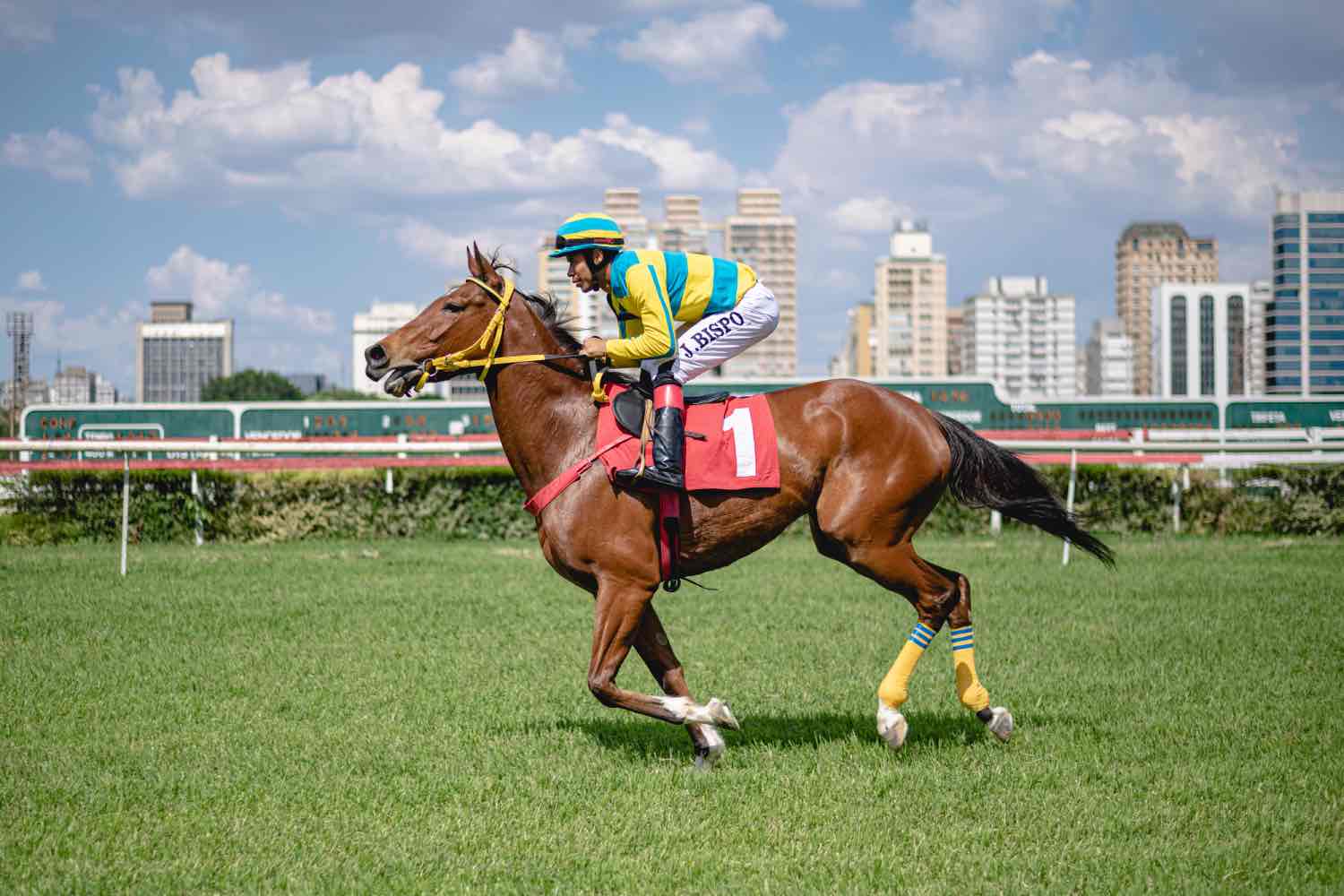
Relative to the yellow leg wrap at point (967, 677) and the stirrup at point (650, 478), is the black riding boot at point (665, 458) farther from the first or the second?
the yellow leg wrap at point (967, 677)

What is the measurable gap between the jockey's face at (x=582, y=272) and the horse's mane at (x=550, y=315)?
0.26 meters

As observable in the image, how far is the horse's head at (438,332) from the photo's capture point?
5.82 metres

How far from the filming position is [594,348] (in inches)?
230

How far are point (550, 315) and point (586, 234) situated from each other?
57cm

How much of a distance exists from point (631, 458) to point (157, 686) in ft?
11.0

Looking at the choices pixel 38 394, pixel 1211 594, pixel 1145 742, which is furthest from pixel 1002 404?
pixel 38 394

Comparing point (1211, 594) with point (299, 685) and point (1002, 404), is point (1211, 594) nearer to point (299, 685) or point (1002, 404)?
point (299, 685)

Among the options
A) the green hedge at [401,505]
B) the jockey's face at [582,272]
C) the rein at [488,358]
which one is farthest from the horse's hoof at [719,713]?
the green hedge at [401,505]

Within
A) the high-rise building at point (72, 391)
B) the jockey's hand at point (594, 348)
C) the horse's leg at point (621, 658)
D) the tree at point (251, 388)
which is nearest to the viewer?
the horse's leg at point (621, 658)

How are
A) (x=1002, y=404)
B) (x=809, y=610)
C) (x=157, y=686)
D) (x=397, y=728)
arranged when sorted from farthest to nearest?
(x=1002, y=404), (x=809, y=610), (x=157, y=686), (x=397, y=728)

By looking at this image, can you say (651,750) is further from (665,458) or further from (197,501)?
(197,501)

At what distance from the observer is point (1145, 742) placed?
596 centimetres

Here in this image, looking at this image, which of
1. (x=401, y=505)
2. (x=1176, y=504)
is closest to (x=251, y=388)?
(x=401, y=505)

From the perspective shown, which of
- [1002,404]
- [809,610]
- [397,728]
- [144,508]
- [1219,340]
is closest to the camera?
[397,728]
